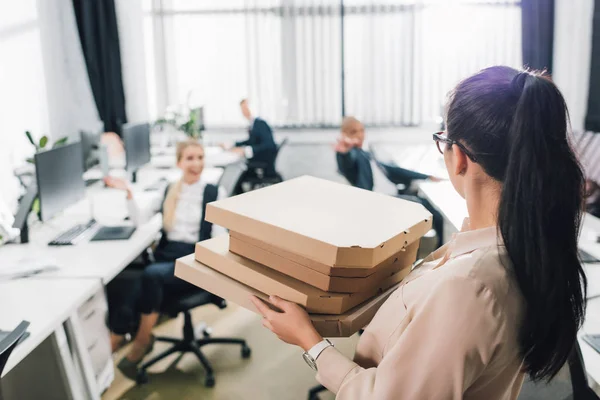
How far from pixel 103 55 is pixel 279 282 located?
546 cm

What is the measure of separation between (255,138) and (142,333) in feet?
9.33

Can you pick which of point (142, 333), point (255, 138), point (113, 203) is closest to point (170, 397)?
point (142, 333)

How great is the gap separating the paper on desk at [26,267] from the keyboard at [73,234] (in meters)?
0.28

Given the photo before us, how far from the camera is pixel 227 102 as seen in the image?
19.9ft

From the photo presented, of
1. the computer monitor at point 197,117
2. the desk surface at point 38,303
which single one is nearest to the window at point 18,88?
the computer monitor at point 197,117

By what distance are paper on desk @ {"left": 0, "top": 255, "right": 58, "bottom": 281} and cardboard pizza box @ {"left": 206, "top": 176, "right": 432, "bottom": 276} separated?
1392 mm

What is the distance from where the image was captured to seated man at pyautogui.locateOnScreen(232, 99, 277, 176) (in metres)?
5.16

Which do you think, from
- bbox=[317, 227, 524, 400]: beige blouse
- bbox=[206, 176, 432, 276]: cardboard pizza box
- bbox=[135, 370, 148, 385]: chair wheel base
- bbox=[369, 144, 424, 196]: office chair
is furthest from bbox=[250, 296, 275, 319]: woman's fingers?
bbox=[369, 144, 424, 196]: office chair

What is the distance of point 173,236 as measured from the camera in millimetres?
2818

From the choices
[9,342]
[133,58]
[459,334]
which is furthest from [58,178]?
[133,58]

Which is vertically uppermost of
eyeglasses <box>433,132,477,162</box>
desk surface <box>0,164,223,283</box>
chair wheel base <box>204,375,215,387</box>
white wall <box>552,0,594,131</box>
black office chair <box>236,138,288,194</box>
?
white wall <box>552,0,594,131</box>

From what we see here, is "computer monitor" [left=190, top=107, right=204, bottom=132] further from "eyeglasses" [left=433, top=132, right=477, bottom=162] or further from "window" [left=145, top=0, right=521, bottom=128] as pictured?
"eyeglasses" [left=433, top=132, right=477, bottom=162]

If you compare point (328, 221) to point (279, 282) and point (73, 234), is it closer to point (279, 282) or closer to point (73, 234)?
point (279, 282)

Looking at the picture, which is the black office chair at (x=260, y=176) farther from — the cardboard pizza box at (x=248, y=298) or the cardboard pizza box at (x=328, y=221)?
the cardboard pizza box at (x=248, y=298)
